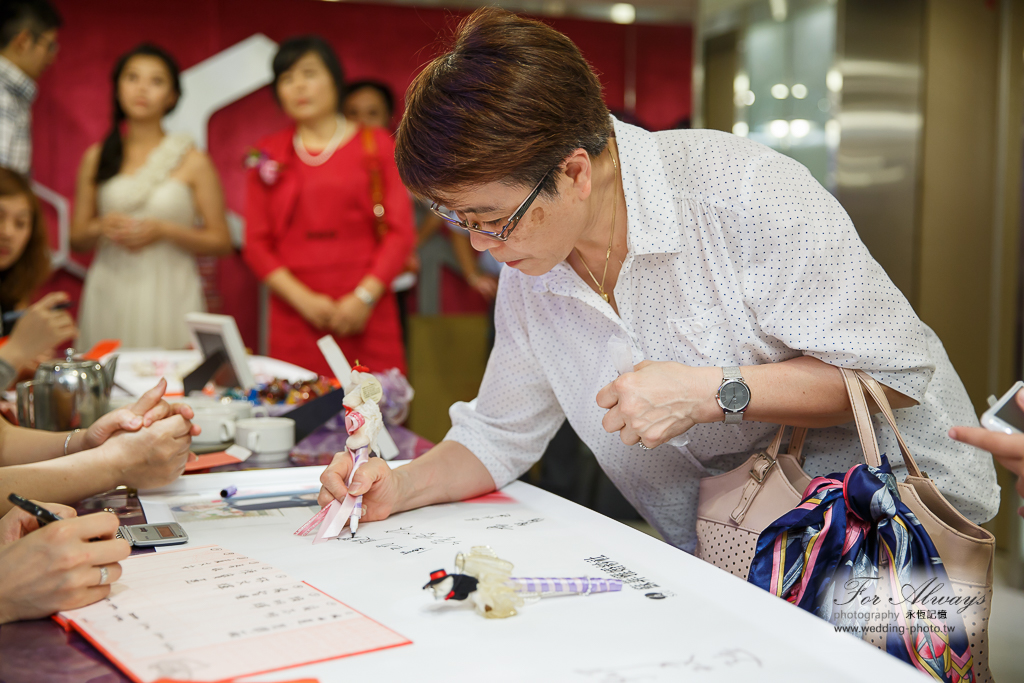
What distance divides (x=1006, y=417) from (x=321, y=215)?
341 centimetres

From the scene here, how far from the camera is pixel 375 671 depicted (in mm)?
839

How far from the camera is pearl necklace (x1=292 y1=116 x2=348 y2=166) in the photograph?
4.06 m

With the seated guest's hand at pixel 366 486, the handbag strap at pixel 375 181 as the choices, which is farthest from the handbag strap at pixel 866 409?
the handbag strap at pixel 375 181

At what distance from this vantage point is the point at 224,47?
5191 mm

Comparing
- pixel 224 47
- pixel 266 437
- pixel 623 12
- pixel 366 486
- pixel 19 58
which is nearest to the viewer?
pixel 366 486

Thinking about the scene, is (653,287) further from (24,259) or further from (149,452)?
(24,259)

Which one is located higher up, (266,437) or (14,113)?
(14,113)

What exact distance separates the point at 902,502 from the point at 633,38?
5.25 m

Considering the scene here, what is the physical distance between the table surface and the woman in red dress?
281 centimetres

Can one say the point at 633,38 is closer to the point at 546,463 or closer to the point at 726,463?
the point at 546,463

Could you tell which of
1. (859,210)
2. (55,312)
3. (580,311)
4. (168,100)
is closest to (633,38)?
(859,210)

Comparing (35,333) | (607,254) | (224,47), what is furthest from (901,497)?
(224,47)

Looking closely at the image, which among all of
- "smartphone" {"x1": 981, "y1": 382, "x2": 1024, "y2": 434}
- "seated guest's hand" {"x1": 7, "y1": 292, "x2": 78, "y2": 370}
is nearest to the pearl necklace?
"seated guest's hand" {"x1": 7, "y1": 292, "x2": 78, "y2": 370}

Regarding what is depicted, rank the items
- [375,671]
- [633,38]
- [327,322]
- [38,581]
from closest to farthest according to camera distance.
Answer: [375,671], [38,581], [327,322], [633,38]
